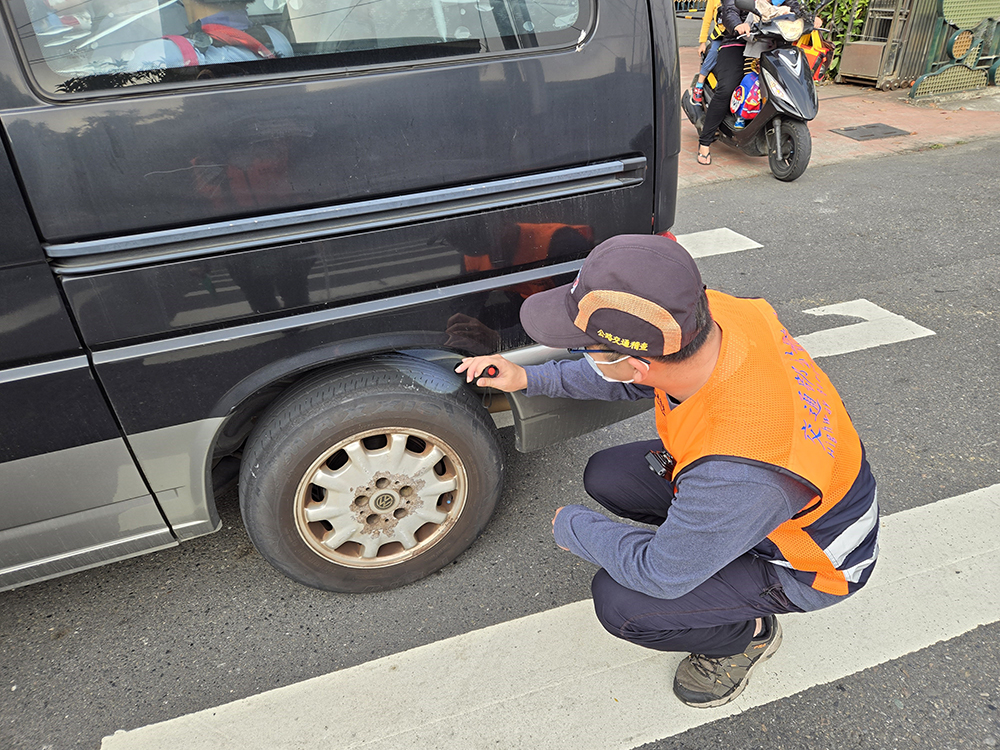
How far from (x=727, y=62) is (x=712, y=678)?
545cm

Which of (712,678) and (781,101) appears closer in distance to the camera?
(712,678)

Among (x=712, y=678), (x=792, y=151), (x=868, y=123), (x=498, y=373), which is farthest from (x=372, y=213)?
(x=868, y=123)

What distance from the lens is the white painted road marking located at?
345 centimetres

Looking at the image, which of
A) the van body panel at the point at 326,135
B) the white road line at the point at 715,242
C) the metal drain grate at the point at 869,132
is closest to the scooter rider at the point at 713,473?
the van body panel at the point at 326,135

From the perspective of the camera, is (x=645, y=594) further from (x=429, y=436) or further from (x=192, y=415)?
(x=192, y=415)

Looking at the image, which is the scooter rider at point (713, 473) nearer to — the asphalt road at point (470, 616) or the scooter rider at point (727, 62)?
the asphalt road at point (470, 616)

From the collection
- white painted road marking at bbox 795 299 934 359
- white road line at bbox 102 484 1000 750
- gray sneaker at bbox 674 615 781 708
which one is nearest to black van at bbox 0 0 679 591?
white road line at bbox 102 484 1000 750

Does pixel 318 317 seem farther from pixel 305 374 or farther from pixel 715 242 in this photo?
pixel 715 242

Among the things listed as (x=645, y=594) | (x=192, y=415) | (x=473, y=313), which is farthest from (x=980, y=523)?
(x=192, y=415)

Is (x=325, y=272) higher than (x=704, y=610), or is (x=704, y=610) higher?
(x=325, y=272)

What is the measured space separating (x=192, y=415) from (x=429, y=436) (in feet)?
2.08

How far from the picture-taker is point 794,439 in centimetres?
Result: 138

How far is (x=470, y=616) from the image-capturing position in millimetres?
2152

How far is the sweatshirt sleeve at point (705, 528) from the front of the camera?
4.52 ft
